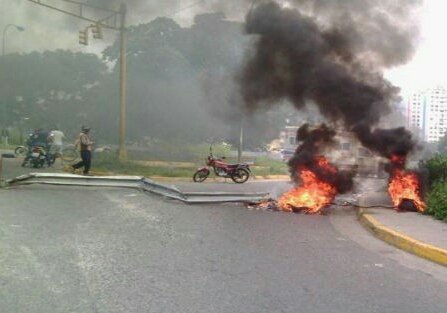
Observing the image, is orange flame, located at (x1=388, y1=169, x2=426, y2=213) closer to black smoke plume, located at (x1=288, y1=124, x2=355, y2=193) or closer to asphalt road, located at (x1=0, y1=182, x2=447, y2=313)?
black smoke plume, located at (x1=288, y1=124, x2=355, y2=193)

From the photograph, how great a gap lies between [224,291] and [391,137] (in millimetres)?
6525

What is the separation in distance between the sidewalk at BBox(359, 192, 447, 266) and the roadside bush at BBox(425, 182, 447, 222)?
127mm

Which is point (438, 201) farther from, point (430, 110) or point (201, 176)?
point (201, 176)

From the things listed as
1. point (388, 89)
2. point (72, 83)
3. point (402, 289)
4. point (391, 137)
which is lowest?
point (402, 289)

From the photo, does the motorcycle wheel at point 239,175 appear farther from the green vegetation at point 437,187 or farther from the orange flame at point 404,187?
the green vegetation at point 437,187

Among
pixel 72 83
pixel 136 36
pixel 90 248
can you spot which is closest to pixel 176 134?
pixel 136 36

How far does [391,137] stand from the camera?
976cm

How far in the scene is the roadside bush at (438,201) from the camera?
7815mm

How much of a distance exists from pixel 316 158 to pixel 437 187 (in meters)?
2.26

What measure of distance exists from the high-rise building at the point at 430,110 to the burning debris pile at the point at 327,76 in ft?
5.44

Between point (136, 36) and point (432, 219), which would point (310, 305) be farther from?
point (136, 36)

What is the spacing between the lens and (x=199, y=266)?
4969 mm

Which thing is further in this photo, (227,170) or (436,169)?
(227,170)

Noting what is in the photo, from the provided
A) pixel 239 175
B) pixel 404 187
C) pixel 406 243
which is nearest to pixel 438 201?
pixel 404 187
